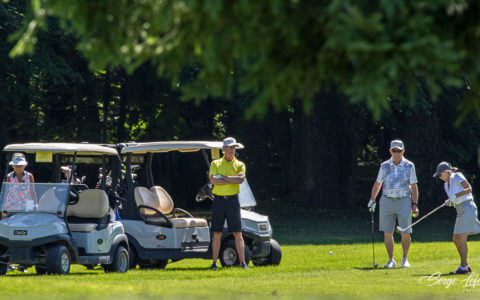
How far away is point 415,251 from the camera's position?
18.9 metres

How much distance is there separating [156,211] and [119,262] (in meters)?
1.29

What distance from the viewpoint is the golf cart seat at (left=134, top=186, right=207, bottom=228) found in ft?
49.6

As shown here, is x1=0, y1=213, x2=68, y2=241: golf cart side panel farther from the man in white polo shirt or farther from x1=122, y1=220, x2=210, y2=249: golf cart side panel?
the man in white polo shirt

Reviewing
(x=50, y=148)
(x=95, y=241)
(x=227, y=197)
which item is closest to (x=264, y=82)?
(x=95, y=241)

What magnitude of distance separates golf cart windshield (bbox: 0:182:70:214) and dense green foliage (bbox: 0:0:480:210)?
2.01m

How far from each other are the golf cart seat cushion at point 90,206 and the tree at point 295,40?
24.2 ft

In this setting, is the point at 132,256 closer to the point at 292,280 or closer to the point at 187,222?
the point at 187,222

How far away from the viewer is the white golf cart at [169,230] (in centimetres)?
1505

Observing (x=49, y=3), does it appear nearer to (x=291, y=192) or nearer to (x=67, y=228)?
(x=67, y=228)

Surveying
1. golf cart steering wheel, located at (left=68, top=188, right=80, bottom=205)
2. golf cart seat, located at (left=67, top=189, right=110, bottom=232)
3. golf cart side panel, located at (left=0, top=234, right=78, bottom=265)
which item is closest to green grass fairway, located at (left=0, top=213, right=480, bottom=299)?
golf cart side panel, located at (left=0, top=234, right=78, bottom=265)

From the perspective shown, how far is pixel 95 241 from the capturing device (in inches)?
542

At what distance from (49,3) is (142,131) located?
97.1 feet

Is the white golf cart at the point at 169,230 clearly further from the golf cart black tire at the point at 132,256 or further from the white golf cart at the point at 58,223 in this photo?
the white golf cart at the point at 58,223

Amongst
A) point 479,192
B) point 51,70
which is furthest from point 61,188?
point 479,192
